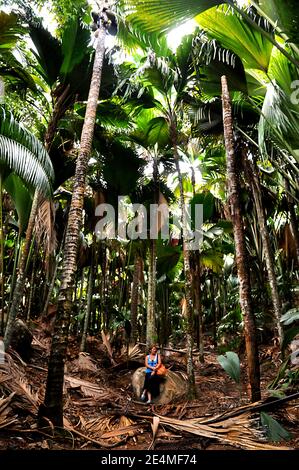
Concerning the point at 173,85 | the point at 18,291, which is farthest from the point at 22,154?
the point at 173,85

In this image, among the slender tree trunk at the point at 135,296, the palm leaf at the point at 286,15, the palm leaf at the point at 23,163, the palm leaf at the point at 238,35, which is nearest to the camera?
the palm leaf at the point at 286,15

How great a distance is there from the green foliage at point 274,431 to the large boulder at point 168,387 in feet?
10.0

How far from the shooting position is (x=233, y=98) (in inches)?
283

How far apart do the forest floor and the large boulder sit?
0.75 feet

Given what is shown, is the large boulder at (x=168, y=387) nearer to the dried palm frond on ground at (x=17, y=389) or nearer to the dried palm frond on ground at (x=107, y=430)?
the dried palm frond on ground at (x=107, y=430)

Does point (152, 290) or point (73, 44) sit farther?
point (152, 290)

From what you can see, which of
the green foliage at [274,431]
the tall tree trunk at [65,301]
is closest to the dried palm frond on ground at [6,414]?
the tall tree trunk at [65,301]

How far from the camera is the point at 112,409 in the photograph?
5219 mm

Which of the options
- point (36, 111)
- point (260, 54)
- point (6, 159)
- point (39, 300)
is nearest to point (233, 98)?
point (260, 54)

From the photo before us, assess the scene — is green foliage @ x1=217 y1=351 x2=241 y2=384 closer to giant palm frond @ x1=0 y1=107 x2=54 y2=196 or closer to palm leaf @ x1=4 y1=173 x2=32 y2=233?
giant palm frond @ x1=0 y1=107 x2=54 y2=196

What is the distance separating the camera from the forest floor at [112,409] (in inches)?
139

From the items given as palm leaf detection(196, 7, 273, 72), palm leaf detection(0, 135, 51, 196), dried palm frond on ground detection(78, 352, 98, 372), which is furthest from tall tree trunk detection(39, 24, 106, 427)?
dried palm frond on ground detection(78, 352, 98, 372)

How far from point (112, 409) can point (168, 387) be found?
1.56 m

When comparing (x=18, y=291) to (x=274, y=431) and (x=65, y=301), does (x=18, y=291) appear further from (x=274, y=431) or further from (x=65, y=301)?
(x=274, y=431)
